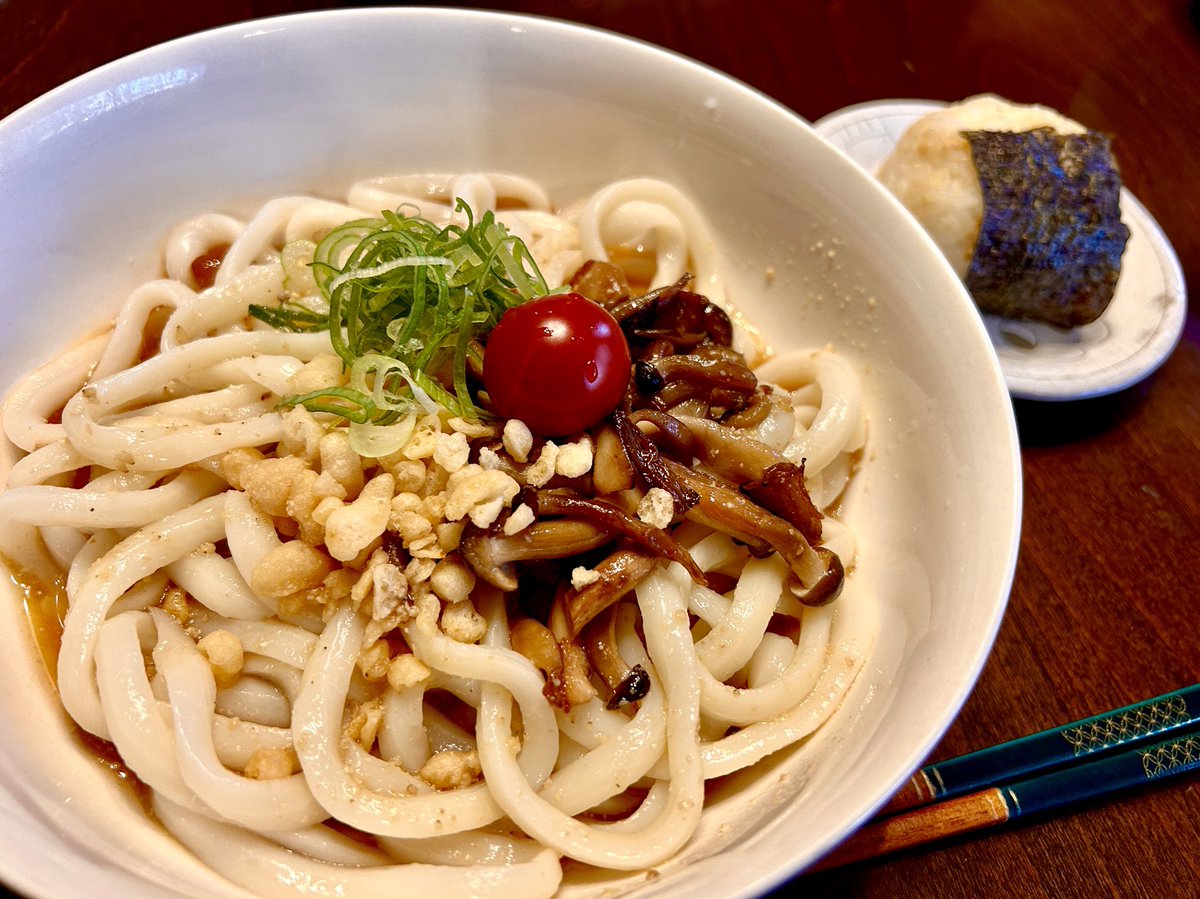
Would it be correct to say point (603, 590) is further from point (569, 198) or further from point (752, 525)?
point (569, 198)

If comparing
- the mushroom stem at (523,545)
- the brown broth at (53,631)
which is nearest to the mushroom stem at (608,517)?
the mushroom stem at (523,545)

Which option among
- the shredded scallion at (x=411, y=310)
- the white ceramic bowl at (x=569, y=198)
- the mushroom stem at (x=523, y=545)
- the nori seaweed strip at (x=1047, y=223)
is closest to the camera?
the white ceramic bowl at (x=569, y=198)

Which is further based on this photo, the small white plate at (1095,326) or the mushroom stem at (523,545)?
the small white plate at (1095,326)

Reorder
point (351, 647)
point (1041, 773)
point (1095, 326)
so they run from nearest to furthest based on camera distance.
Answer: point (351, 647) < point (1041, 773) < point (1095, 326)

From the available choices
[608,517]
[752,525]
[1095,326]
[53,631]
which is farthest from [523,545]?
[1095,326]

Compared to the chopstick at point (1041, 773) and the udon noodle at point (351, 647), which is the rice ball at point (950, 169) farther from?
the chopstick at point (1041, 773)

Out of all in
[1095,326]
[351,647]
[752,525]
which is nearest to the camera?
[351,647]

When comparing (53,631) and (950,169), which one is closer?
(53,631)
